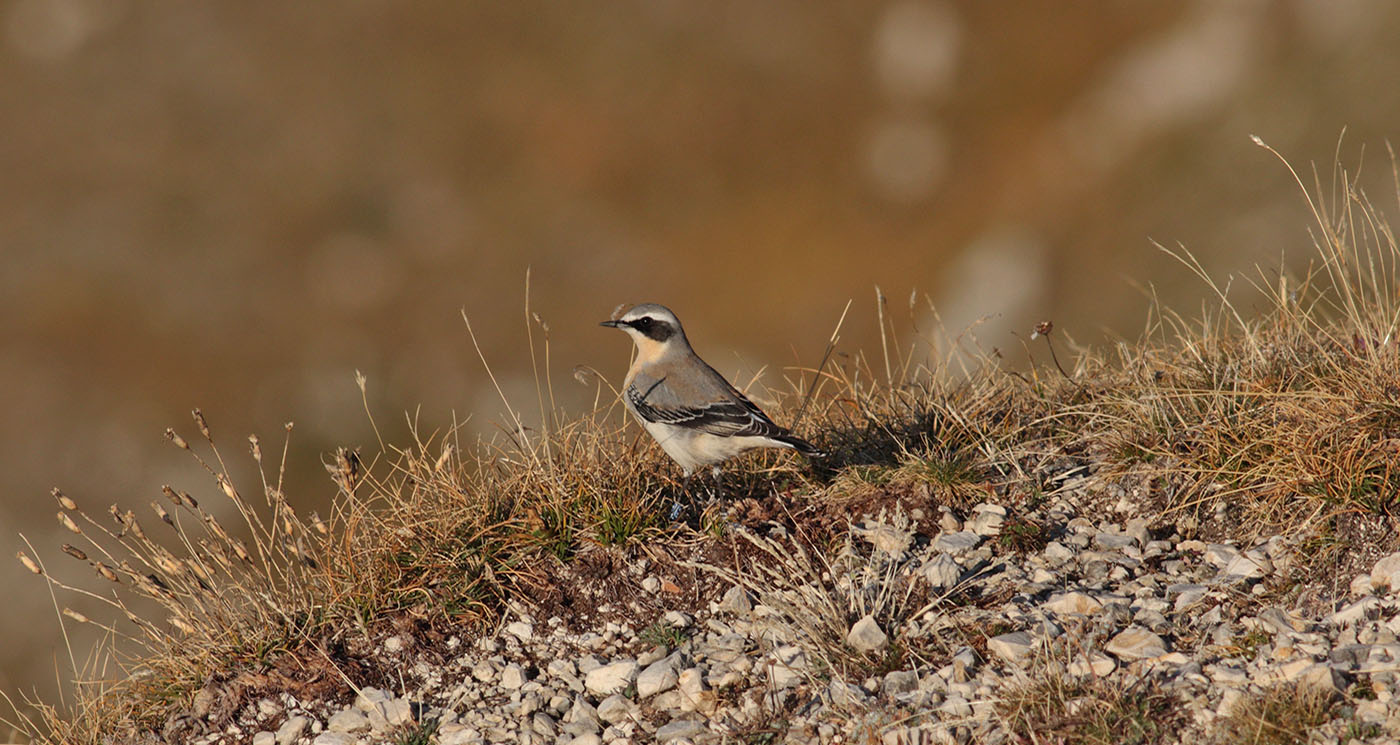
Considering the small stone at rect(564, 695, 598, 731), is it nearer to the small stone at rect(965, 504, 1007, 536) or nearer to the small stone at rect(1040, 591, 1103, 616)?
the small stone at rect(1040, 591, 1103, 616)

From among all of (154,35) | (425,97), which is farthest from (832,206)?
(154,35)

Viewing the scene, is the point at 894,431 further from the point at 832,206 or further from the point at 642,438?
the point at 832,206

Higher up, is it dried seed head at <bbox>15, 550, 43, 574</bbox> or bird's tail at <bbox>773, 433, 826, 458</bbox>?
bird's tail at <bbox>773, 433, 826, 458</bbox>

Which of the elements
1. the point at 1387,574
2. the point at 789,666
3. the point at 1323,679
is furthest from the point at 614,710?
the point at 1387,574

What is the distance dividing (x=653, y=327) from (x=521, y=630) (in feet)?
8.89

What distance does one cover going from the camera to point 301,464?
1141 inches

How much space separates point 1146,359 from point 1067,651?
3745 millimetres

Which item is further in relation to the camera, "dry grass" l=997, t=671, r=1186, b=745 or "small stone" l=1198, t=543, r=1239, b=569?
"small stone" l=1198, t=543, r=1239, b=569

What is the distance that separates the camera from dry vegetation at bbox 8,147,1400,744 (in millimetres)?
5652

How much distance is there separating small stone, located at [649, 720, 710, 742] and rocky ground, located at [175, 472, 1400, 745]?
0.04 feet

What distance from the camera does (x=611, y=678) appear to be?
215 inches

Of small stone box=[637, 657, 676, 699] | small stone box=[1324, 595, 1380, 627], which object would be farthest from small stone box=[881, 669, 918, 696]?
small stone box=[1324, 595, 1380, 627]

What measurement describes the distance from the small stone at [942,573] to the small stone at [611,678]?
5.01ft

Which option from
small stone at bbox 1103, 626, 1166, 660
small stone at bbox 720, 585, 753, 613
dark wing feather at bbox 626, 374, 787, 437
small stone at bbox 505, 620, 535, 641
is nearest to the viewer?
small stone at bbox 1103, 626, 1166, 660
